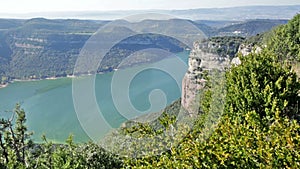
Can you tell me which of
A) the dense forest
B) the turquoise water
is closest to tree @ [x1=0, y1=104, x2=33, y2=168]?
the dense forest

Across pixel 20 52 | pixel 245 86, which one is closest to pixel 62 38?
pixel 20 52

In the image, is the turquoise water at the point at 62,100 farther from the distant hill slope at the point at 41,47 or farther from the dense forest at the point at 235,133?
the dense forest at the point at 235,133

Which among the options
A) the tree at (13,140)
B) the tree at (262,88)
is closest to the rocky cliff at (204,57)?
the tree at (13,140)

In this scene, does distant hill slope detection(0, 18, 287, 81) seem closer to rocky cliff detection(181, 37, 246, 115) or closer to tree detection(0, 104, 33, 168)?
rocky cliff detection(181, 37, 246, 115)

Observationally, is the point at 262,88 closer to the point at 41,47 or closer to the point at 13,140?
the point at 13,140

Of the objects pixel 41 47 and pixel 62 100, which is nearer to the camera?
pixel 62 100

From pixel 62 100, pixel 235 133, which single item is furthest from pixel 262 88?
pixel 62 100
